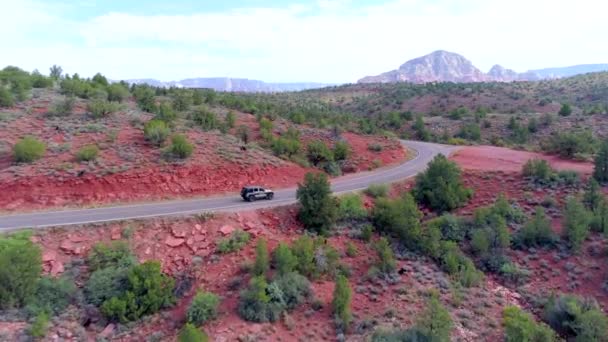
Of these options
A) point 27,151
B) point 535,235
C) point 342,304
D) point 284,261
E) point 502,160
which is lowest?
point 342,304

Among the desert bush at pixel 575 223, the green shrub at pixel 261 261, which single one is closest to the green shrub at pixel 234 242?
the green shrub at pixel 261 261

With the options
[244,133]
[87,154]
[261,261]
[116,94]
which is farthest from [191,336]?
[116,94]

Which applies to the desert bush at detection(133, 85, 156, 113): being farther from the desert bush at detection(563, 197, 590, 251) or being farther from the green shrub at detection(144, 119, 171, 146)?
the desert bush at detection(563, 197, 590, 251)

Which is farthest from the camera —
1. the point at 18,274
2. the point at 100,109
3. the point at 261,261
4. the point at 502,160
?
the point at 502,160

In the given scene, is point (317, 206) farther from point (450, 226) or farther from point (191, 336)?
point (191, 336)

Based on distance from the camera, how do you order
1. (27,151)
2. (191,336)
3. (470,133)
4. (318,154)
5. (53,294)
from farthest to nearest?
(470,133) < (318,154) < (27,151) < (53,294) < (191,336)

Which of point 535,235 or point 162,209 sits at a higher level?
point 162,209

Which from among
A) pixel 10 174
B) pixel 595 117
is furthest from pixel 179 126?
pixel 595 117
